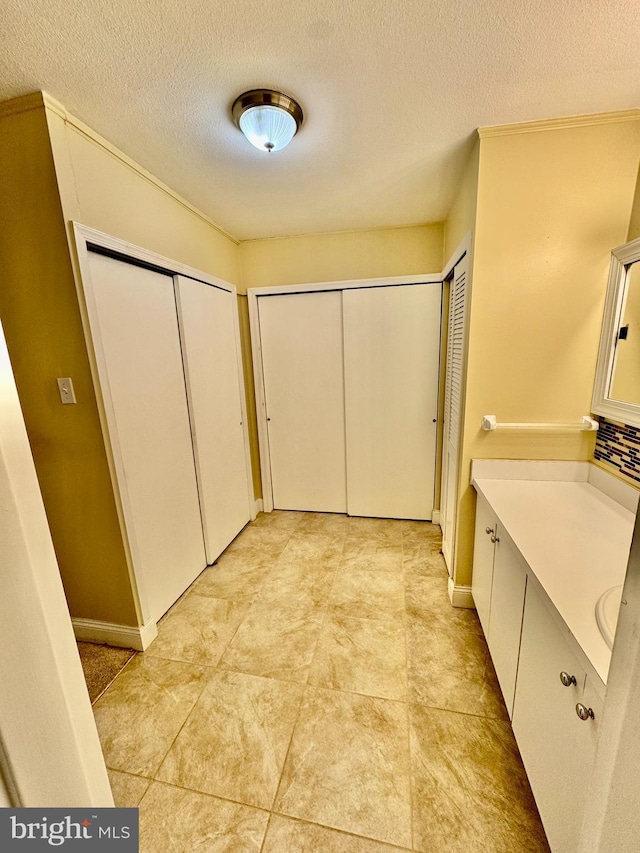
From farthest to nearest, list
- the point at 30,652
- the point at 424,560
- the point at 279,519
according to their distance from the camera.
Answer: the point at 279,519 < the point at 424,560 < the point at 30,652

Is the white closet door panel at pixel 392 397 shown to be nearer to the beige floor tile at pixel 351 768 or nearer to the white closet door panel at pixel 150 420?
the white closet door panel at pixel 150 420

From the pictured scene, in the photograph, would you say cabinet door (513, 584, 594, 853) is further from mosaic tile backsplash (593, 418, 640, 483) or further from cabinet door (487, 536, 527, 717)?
mosaic tile backsplash (593, 418, 640, 483)

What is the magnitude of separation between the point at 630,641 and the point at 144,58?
6.21 ft

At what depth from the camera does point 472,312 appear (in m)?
1.58

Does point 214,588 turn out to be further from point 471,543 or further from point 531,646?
point 531,646

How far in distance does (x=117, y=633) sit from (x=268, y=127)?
2.47 meters

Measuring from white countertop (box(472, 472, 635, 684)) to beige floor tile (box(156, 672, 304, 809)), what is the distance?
A: 1.14 metres

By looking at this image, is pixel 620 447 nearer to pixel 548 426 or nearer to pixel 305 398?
pixel 548 426

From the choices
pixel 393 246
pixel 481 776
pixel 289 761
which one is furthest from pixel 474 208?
pixel 289 761

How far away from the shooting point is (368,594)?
2.03 meters

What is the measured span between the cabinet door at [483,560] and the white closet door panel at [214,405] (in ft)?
5.58

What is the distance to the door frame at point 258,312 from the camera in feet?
8.11

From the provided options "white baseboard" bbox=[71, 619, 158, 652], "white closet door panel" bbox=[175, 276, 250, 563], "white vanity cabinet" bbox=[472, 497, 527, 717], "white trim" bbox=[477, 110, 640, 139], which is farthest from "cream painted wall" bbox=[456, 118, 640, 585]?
"white baseboard" bbox=[71, 619, 158, 652]
